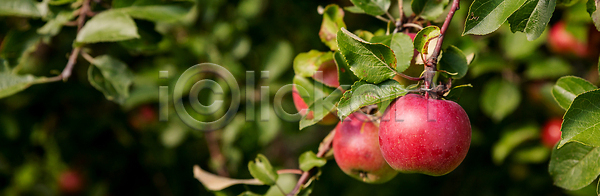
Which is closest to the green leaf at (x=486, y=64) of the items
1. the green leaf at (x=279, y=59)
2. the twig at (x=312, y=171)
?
the green leaf at (x=279, y=59)

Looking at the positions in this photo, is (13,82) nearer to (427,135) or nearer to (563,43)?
(427,135)

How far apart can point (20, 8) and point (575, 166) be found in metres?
1.38

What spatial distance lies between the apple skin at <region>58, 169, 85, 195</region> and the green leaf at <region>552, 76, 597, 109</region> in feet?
7.49

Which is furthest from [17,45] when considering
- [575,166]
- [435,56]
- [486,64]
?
[486,64]

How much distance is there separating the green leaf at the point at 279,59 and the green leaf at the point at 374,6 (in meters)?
0.81

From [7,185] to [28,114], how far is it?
1.61 ft

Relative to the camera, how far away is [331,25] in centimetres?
95

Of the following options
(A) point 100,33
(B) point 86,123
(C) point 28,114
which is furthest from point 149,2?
(C) point 28,114

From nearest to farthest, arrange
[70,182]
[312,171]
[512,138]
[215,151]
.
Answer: [312,171], [512,138], [215,151], [70,182]

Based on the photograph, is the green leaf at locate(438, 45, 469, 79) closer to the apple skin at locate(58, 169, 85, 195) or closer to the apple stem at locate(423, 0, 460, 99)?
the apple stem at locate(423, 0, 460, 99)

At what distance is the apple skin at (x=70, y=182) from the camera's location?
2.27 metres

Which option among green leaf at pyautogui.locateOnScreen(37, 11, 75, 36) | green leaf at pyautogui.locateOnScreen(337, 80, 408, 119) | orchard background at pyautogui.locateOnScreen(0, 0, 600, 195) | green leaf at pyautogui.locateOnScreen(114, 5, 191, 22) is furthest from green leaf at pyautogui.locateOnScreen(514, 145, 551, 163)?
green leaf at pyautogui.locateOnScreen(37, 11, 75, 36)

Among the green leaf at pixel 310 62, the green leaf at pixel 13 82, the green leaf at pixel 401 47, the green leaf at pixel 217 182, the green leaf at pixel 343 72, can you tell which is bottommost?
the green leaf at pixel 217 182

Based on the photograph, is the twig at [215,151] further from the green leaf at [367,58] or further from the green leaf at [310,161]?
A: the green leaf at [367,58]
